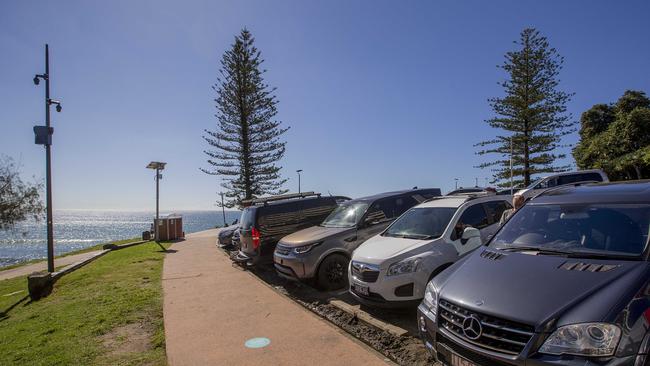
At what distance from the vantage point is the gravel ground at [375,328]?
13.3ft

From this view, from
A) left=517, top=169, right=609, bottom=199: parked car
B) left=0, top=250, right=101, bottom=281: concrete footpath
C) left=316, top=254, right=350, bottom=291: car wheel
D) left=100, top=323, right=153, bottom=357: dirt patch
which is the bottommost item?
left=0, top=250, right=101, bottom=281: concrete footpath

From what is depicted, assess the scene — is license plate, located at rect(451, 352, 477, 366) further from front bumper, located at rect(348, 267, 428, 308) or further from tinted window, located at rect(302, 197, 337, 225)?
tinted window, located at rect(302, 197, 337, 225)

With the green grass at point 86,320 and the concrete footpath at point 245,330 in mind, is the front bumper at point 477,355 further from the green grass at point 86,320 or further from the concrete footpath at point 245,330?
the green grass at point 86,320

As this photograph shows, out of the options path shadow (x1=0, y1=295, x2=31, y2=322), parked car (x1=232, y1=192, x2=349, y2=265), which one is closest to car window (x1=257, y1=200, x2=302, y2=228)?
parked car (x1=232, y1=192, x2=349, y2=265)

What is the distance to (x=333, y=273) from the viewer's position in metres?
7.11

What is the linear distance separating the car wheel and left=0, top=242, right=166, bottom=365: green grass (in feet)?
9.19

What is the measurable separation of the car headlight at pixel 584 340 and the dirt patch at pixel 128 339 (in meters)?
4.61

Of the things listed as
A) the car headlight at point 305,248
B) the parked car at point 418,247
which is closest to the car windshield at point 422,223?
the parked car at point 418,247

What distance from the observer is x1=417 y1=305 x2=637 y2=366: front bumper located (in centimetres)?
212

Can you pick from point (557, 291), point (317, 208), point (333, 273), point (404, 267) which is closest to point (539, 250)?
point (557, 291)

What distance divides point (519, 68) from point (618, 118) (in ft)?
27.2

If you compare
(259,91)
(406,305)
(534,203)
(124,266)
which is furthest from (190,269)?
(259,91)

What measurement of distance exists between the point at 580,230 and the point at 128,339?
5631 millimetres

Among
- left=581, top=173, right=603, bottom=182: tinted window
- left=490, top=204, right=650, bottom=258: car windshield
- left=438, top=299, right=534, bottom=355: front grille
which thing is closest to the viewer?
left=438, top=299, right=534, bottom=355: front grille
